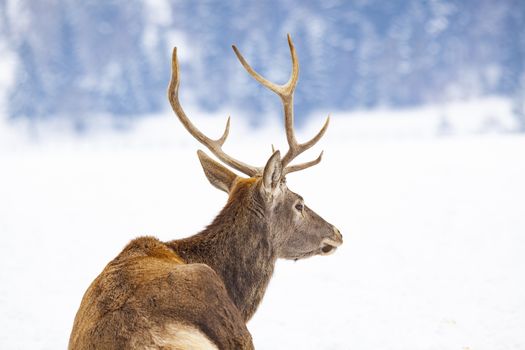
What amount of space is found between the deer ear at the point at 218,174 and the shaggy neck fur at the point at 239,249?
1.44ft

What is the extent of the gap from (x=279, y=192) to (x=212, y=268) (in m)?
0.89

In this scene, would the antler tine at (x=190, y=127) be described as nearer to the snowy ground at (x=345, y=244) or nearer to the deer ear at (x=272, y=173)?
the deer ear at (x=272, y=173)

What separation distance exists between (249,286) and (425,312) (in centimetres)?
616

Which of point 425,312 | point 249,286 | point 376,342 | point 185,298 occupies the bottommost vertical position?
point 185,298

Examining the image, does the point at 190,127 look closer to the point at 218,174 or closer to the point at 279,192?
the point at 218,174

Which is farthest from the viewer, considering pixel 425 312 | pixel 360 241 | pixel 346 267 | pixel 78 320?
pixel 360 241

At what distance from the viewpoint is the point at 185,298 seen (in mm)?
3170

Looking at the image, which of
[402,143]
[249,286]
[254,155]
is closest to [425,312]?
[249,286]

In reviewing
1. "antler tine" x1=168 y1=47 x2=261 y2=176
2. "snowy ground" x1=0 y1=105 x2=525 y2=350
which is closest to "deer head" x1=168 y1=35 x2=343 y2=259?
"antler tine" x1=168 y1=47 x2=261 y2=176

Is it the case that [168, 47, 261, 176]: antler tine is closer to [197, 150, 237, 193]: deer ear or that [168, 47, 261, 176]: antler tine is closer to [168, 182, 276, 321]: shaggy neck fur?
[197, 150, 237, 193]: deer ear

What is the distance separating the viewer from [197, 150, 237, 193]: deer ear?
17.4ft

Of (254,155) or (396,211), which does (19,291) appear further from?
(254,155)

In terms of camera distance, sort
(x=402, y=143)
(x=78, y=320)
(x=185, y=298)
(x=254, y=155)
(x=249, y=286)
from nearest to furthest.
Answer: (x=185, y=298)
(x=78, y=320)
(x=249, y=286)
(x=254, y=155)
(x=402, y=143)

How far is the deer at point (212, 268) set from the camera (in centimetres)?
309
